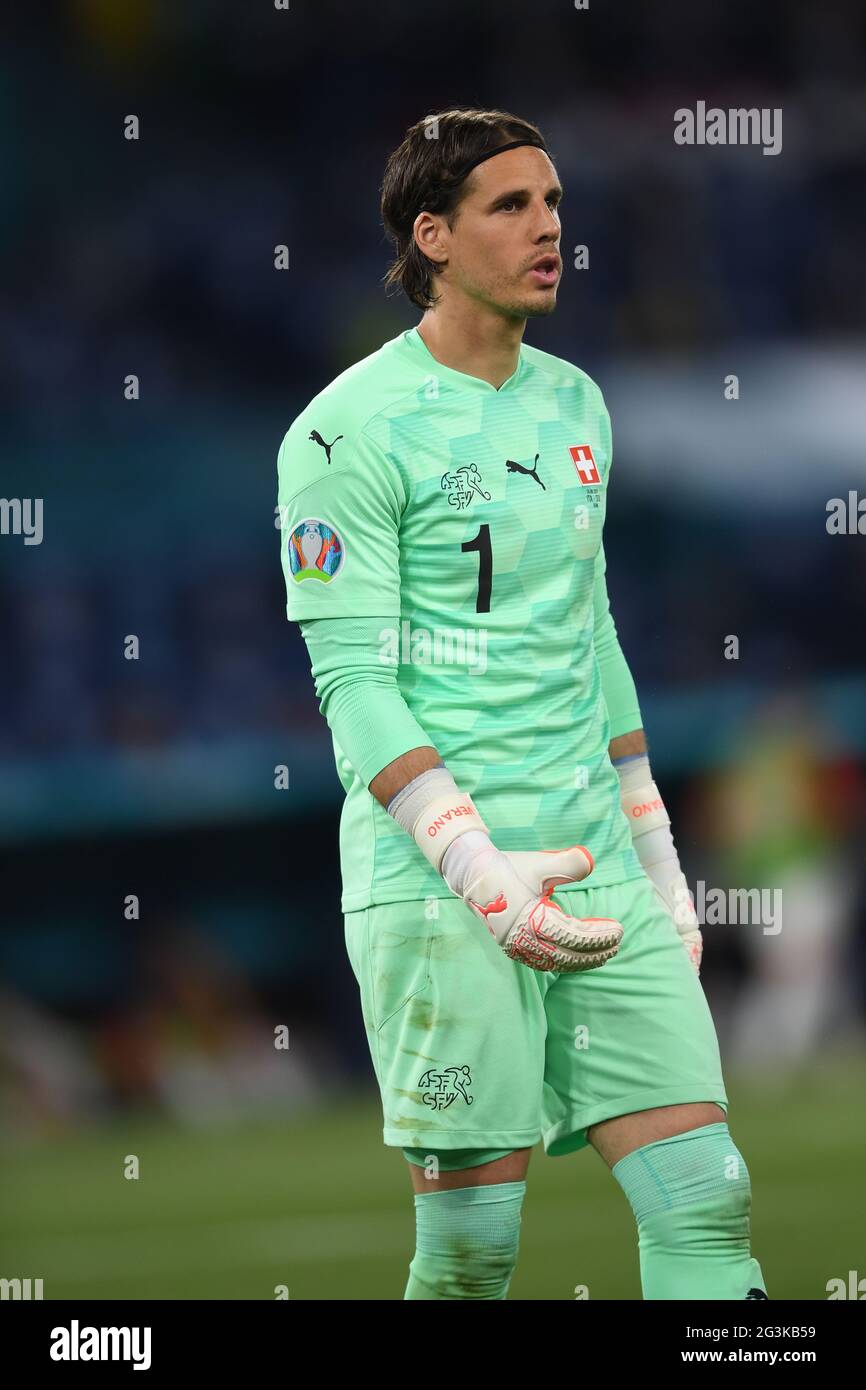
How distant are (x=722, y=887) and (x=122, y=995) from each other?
7.82ft

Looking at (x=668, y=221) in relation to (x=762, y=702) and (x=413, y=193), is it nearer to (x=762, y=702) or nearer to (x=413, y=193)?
(x=762, y=702)

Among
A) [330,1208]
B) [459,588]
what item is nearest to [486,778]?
[459,588]

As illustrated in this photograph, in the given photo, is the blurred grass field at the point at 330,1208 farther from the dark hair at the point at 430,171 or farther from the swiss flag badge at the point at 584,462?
the dark hair at the point at 430,171

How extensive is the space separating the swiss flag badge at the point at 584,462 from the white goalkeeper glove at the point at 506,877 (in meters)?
0.54

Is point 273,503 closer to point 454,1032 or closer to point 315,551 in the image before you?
point 315,551

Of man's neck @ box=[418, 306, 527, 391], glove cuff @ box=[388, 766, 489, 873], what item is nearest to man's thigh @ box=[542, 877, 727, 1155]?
glove cuff @ box=[388, 766, 489, 873]

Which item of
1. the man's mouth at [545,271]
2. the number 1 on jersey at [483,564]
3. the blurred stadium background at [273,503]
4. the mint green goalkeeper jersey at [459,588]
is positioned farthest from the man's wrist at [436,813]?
the blurred stadium background at [273,503]

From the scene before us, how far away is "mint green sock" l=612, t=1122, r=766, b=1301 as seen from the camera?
113 inches

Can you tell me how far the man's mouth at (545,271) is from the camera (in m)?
3.07

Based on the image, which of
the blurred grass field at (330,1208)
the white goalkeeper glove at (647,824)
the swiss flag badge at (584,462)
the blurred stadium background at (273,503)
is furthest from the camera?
the blurred stadium background at (273,503)

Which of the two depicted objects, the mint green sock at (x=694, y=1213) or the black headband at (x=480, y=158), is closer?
the mint green sock at (x=694, y=1213)

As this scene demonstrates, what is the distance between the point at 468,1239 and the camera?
9.64ft
